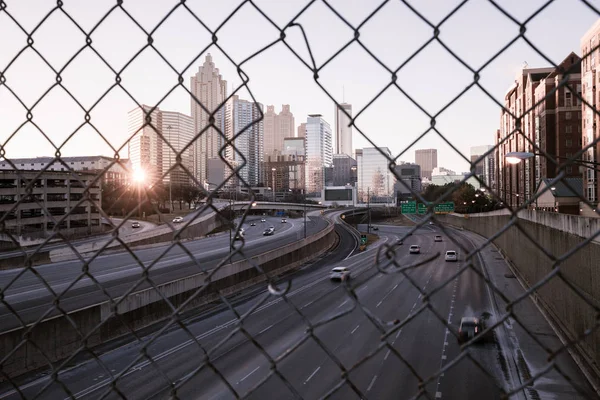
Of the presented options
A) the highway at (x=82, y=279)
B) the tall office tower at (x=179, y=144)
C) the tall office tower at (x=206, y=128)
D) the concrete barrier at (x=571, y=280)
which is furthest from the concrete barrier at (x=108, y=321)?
the concrete barrier at (x=571, y=280)

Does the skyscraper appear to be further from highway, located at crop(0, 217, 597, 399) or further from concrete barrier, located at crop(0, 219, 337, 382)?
highway, located at crop(0, 217, 597, 399)

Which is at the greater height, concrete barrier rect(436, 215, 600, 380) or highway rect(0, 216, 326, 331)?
concrete barrier rect(436, 215, 600, 380)

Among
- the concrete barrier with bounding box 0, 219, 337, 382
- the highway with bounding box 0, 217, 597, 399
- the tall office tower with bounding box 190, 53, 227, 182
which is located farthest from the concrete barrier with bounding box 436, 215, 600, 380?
the concrete barrier with bounding box 0, 219, 337, 382

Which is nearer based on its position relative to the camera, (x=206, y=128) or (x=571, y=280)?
(x=206, y=128)

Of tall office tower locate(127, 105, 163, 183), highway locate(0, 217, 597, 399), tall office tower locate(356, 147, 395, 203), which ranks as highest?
tall office tower locate(356, 147, 395, 203)

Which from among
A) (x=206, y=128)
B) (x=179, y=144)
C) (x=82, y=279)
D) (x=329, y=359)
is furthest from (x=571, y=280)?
(x=82, y=279)

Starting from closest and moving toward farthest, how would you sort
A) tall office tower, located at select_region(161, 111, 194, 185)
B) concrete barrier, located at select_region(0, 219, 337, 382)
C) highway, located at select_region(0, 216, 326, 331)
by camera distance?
tall office tower, located at select_region(161, 111, 194, 185) < concrete barrier, located at select_region(0, 219, 337, 382) < highway, located at select_region(0, 216, 326, 331)

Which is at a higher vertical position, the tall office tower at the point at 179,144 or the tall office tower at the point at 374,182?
the tall office tower at the point at 374,182

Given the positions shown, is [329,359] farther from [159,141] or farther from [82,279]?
[82,279]

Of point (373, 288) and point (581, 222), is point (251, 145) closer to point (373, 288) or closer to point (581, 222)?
point (373, 288)

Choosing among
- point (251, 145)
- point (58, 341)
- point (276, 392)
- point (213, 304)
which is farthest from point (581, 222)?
point (251, 145)

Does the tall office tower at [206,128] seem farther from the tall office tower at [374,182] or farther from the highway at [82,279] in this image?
the tall office tower at [374,182]

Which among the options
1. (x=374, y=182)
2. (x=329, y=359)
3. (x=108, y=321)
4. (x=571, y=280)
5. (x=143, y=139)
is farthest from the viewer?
(x=374, y=182)
